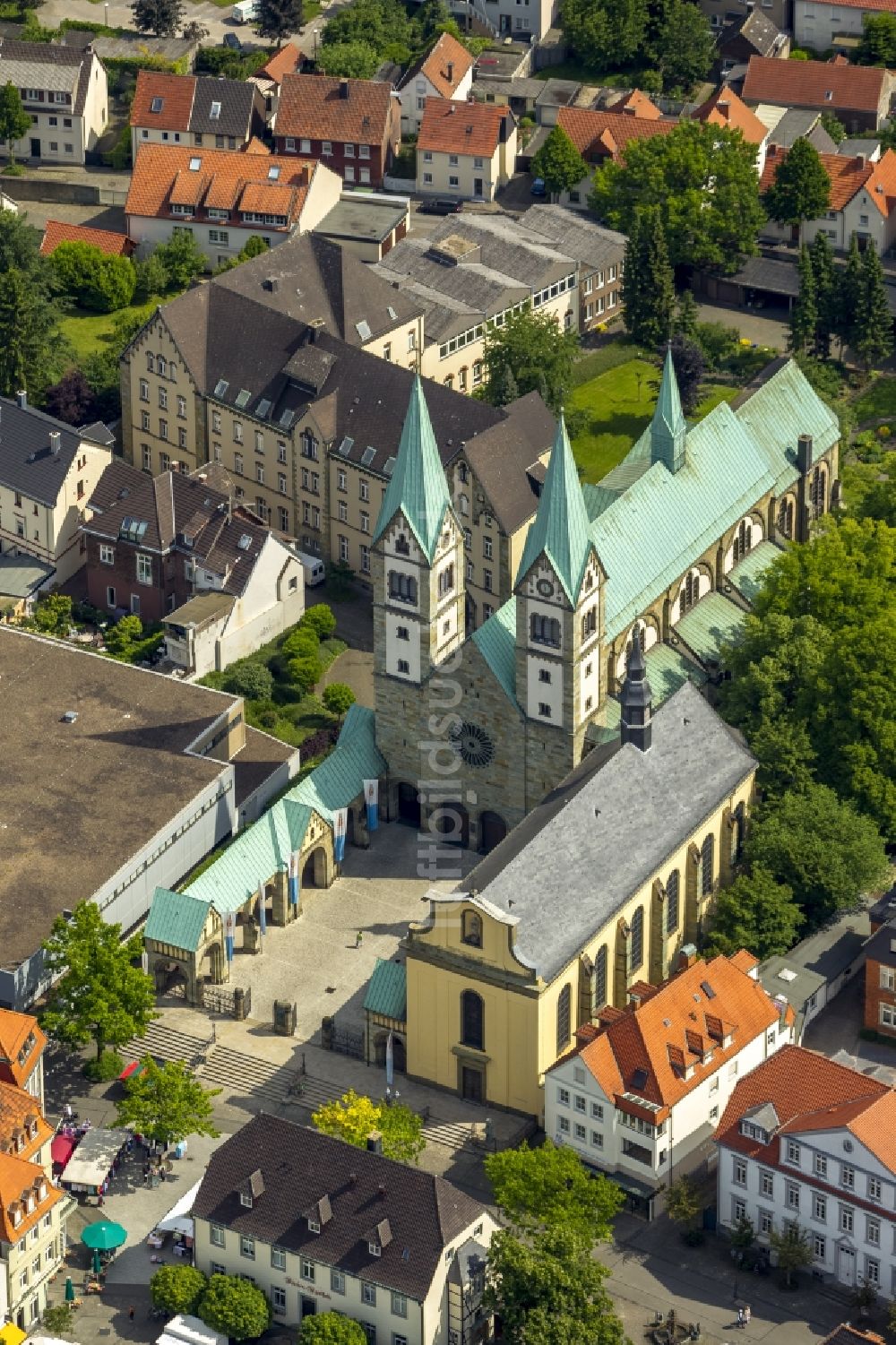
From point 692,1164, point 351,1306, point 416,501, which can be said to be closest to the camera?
point 351,1306

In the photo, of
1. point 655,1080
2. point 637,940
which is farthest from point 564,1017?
point 655,1080

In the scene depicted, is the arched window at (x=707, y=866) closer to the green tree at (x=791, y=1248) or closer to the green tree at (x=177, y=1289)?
the green tree at (x=791, y=1248)

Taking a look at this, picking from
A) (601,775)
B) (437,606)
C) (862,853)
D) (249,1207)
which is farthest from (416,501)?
(249,1207)

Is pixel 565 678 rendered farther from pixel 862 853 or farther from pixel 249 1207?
pixel 249 1207

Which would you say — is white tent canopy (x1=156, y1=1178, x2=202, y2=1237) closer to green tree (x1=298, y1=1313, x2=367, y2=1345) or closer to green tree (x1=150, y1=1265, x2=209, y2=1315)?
green tree (x1=150, y1=1265, x2=209, y2=1315)

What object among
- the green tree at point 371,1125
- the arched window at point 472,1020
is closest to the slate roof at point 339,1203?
the green tree at point 371,1125

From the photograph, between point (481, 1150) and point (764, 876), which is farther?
point (764, 876)
